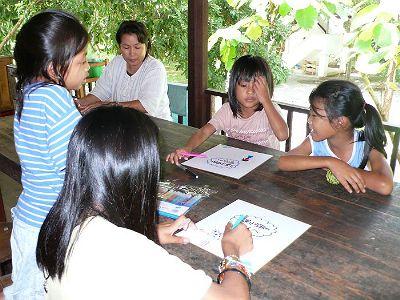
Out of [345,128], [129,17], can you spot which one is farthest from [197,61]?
[129,17]

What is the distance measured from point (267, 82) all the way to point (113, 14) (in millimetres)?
3429

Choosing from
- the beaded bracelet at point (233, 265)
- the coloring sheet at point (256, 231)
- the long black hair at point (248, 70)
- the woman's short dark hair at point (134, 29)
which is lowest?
the coloring sheet at point (256, 231)

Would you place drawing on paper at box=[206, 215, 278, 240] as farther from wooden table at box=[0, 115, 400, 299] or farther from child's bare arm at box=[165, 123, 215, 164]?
child's bare arm at box=[165, 123, 215, 164]

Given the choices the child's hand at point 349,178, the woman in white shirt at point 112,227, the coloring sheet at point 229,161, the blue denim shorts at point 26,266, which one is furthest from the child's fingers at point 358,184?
the blue denim shorts at point 26,266

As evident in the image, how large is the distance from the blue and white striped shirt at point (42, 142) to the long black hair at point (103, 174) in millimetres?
330

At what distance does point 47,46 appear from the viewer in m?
1.06

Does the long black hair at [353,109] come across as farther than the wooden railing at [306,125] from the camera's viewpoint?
No

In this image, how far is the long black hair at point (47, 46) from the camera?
3.49ft

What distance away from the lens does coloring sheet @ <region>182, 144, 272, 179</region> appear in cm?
157

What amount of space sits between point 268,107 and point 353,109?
47 cm

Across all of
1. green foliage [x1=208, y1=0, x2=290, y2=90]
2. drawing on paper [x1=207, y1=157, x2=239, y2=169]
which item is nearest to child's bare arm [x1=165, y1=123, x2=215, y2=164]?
drawing on paper [x1=207, y1=157, x2=239, y2=169]

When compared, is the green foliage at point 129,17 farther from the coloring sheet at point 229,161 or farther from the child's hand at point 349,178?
the child's hand at point 349,178

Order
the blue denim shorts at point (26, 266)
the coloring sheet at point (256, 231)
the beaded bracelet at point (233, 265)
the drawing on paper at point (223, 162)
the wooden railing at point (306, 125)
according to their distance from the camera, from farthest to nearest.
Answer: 1. the wooden railing at point (306, 125)
2. the drawing on paper at point (223, 162)
3. the blue denim shorts at point (26, 266)
4. the coloring sheet at point (256, 231)
5. the beaded bracelet at point (233, 265)

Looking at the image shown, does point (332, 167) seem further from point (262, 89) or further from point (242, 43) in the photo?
point (242, 43)
